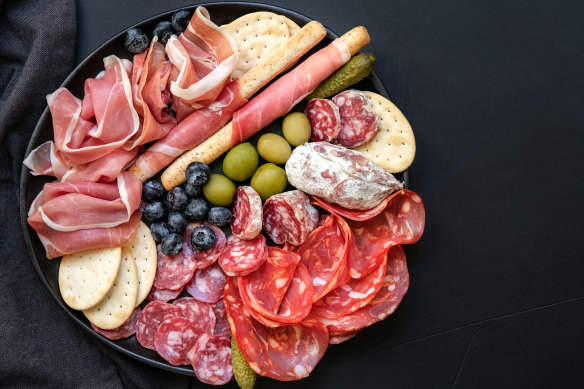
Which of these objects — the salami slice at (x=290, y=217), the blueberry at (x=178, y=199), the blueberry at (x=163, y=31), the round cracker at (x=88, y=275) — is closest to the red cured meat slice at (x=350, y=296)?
the salami slice at (x=290, y=217)

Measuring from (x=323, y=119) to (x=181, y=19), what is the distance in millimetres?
616

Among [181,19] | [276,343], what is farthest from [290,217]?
[181,19]

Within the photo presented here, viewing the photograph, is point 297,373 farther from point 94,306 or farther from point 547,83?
point 547,83

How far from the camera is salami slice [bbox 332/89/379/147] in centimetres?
165

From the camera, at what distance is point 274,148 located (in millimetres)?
1669

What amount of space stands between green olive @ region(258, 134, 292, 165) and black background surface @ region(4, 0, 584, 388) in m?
0.50

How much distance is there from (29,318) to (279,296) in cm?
92

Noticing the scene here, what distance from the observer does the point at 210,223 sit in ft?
5.64

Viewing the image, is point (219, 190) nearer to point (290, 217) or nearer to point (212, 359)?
point (290, 217)

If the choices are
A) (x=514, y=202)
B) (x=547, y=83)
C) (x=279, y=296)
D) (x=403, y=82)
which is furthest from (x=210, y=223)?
(x=547, y=83)

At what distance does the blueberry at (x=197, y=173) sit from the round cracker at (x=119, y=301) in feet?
1.21

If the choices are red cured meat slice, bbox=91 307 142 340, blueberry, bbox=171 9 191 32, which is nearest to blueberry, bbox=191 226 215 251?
red cured meat slice, bbox=91 307 142 340

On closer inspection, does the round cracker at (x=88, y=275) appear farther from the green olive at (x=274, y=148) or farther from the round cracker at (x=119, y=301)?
the green olive at (x=274, y=148)

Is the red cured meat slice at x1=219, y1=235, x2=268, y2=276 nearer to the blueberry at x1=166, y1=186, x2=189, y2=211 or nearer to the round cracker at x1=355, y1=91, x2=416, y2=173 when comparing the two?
the blueberry at x1=166, y1=186, x2=189, y2=211
